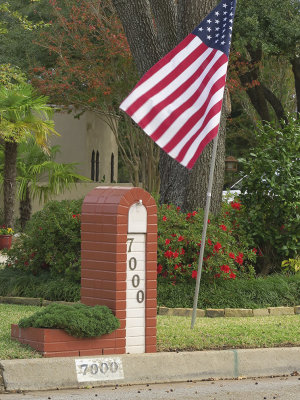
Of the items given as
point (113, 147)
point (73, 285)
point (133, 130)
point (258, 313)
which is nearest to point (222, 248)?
point (258, 313)

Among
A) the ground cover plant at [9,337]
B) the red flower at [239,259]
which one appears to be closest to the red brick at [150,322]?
the ground cover plant at [9,337]

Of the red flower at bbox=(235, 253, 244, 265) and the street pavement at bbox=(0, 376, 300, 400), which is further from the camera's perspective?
the red flower at bbox=(235, 253, 244, 265)

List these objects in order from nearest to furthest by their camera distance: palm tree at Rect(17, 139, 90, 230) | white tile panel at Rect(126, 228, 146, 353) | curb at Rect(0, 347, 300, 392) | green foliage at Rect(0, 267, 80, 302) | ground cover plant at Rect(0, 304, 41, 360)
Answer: curb at Rect(0, 347, 300, 392), ground cover plant at Rect(0, 304, 41, 360), white tile panel at Rect(126, 228, 146, 353), green foliage at Rect(0, 267, 80, 302), palm tree at Rect(17, 139, 90, 230)

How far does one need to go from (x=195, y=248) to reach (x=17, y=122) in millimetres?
10688

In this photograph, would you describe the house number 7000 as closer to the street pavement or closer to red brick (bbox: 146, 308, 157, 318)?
red brick (bbox: 146, 308, 157, 318)

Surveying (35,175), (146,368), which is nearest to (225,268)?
(146,368)

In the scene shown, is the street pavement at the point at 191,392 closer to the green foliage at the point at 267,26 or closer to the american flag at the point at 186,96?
the american flag at the point at 186,96

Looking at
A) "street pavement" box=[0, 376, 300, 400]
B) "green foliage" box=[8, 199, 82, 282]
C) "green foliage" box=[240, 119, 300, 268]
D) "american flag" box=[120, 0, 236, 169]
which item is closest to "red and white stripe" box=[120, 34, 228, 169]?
"american flag" box=[120, 0, 236, 169]

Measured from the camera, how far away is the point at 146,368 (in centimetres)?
802

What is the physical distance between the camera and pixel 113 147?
113ft

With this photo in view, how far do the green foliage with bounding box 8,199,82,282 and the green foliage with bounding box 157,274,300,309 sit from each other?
1373 mm

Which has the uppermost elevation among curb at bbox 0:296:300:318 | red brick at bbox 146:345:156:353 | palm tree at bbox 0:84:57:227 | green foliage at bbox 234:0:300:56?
green foliage at bbox 234:0:300:56

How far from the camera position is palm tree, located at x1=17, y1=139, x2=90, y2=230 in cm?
2505

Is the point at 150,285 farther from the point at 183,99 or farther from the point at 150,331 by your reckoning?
the point at 183,99
